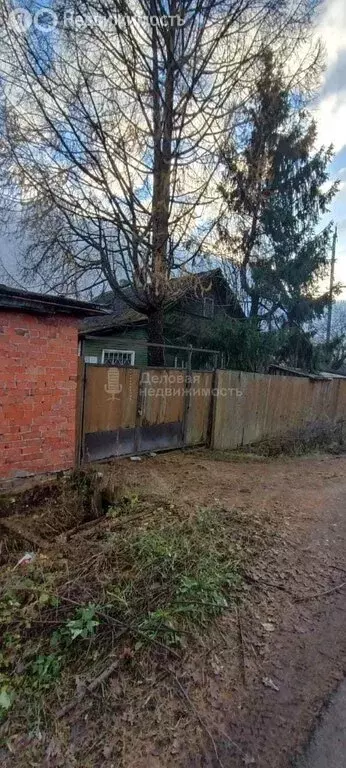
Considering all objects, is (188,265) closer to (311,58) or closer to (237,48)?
(237,48)

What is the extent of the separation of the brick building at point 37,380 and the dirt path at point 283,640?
4.92 ft

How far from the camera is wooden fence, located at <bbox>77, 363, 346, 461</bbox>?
239 inches

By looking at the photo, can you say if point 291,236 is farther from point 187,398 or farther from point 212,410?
point 187,398

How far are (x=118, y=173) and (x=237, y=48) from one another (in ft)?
11.4

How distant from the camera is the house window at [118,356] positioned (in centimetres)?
1380

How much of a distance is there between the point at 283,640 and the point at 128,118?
8758 mm

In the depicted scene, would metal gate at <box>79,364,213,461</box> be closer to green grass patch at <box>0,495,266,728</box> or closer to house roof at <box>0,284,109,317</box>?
house roof at <box>0,284,109,317</box>

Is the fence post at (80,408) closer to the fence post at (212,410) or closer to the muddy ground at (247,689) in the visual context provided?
the muddy ground at (247,689)

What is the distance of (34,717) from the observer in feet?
6.15

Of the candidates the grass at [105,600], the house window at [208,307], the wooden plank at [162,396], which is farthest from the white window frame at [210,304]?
the grass at [105,600]

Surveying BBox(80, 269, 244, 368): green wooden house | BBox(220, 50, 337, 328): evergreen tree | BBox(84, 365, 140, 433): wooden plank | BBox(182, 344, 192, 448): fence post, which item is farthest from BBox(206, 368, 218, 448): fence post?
BBox(220, 50, 337, 328): evergreen tree

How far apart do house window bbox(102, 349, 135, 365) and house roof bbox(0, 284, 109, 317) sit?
8.50 meters

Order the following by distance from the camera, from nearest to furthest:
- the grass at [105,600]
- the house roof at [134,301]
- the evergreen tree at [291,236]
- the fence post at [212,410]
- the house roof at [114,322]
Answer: the grass at [105,600]
the fence post at [212,410]
the house roof at [134,301]
the house roof at [114,322]
the evergreen tree at [291,236]

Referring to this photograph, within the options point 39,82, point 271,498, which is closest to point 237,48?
point 39,82
